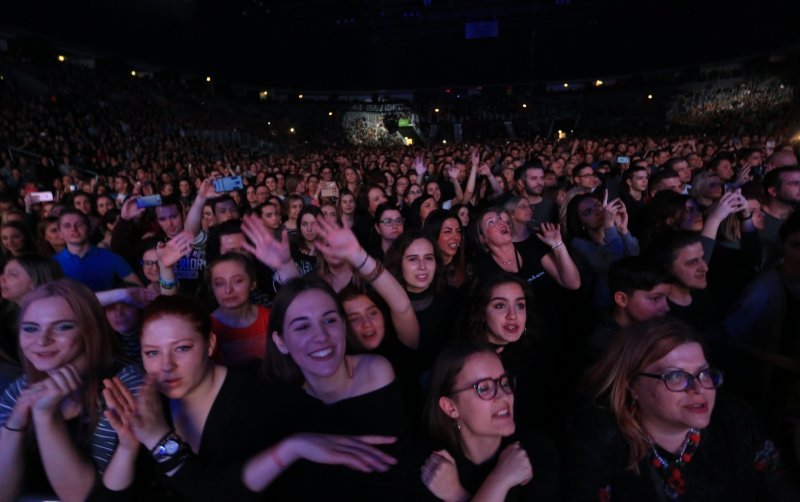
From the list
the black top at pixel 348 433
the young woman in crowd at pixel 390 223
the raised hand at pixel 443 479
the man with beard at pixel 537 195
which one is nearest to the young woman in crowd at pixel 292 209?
the young woman in crowd at pixel 390 223

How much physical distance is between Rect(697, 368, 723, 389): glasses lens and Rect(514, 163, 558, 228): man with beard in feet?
11.5

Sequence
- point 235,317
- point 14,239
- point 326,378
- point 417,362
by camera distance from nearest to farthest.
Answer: point 326,378 → point 417,362 → point 235,317 → point 14,239

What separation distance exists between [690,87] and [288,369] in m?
33.4

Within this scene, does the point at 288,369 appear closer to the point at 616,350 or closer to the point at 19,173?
the point at 616,350

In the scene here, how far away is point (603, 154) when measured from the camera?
10656 mm

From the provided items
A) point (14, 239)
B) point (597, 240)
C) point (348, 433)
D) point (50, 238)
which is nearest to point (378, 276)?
point (348, 433)

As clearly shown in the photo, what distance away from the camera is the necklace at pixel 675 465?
5.22ft

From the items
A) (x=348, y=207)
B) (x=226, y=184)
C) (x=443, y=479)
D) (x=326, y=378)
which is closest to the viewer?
(x=443, y=479)

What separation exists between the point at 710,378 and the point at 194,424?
180 cm

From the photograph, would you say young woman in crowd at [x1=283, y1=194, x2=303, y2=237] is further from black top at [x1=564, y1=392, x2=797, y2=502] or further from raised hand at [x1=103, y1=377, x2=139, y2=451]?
black top at [x1=564, y1=392, x2=797, y2=502]

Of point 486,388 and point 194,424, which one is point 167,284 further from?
point 486,388

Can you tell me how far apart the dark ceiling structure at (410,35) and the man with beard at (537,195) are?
2384cm

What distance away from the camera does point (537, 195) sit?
5.23m

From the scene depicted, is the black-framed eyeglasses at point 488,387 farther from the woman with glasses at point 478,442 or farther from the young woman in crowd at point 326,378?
the young woman in crowd at point 326,378
